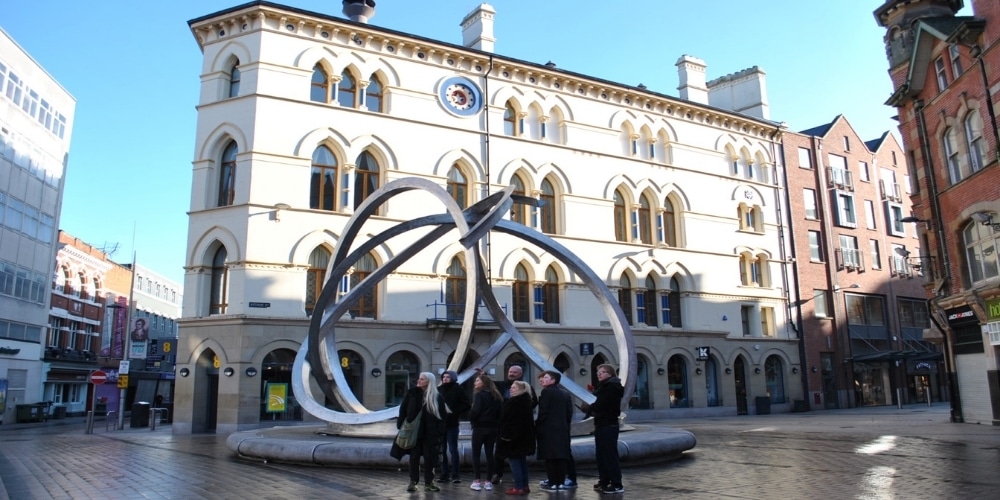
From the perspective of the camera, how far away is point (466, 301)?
560 inches

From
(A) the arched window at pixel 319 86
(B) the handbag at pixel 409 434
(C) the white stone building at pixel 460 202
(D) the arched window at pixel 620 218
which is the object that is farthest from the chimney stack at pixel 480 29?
(B) the handbag at pixel 409 434

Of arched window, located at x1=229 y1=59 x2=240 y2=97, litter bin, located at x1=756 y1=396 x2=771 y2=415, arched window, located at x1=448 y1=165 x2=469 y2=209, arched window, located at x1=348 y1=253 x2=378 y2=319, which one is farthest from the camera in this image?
litter bin, located at x1=756 y1=396 x2=771 y2=415

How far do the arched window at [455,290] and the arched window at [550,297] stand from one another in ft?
12.7

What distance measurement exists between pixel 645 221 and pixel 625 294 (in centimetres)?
398

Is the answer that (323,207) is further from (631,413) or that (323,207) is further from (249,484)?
(249,484)

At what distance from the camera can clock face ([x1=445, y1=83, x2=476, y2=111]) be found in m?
31.4

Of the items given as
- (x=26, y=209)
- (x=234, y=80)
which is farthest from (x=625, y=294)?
(x=26, y=209)

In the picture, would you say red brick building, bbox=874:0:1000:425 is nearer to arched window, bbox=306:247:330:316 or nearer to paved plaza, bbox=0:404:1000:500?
paved plaza, bbox=0:404:1000:500

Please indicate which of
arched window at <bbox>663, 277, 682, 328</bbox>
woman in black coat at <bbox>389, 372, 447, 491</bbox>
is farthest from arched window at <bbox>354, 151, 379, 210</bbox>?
woman in black coat at <bbox>389, 372, 447, 491</bbox>

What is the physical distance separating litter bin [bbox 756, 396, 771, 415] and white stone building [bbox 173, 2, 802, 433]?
70cm

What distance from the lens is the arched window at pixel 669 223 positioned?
36000 millimetres

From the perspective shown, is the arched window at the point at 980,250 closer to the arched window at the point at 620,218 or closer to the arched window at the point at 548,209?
the arched window at the point at 620,218

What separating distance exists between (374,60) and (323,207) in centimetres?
657

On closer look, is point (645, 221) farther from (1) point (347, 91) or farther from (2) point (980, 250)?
(2) point (980, 250)
